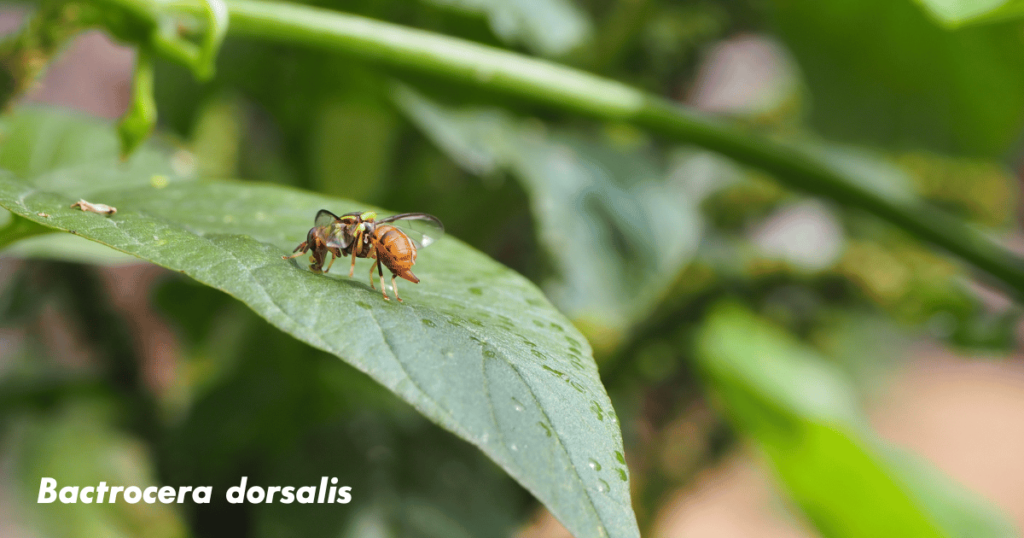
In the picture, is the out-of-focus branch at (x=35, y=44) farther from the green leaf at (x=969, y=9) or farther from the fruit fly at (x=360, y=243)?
the green leaf at (x=969, y=9)

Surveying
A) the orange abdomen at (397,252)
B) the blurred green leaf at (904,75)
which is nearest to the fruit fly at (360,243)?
the orange abdomen at (397,252)

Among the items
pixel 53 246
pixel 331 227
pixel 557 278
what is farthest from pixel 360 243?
pixel 557 278

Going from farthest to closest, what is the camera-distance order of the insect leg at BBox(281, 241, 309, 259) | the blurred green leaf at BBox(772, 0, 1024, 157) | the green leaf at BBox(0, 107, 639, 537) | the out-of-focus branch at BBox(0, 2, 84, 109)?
the blurred green leaf at BBox(772, 0, 1024, 157)
the out-of-focus branch at BBox(0, 2, 84, 109)
the insect leg at BBox(281, 241, 309, 259)
the green leaf at BBox(0, 107, 639, 537)

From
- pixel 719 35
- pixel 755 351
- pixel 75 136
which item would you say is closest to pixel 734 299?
pixel 755 351

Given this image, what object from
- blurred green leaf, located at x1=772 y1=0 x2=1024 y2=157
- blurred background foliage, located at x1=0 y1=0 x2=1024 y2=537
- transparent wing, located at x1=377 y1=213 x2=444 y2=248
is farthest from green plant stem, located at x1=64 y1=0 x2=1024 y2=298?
blurred green leaf, located at x1=772 y1=0 x2=1024 y2=157

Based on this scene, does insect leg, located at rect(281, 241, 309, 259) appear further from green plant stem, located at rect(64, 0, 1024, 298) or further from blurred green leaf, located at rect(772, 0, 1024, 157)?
blurred green leaf, located at rect(772, 0, 1024, 157)

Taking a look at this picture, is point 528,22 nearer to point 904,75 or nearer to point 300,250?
point 300,250
